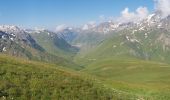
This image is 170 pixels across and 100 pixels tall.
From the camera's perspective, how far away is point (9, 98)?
33.7 m

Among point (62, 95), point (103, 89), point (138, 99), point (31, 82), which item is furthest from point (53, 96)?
point (138, 99)

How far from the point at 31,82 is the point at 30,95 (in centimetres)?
395

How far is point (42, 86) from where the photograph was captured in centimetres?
3934

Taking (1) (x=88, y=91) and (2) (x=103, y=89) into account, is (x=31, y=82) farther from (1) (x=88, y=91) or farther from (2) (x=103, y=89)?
(2) (x=103, y=89)

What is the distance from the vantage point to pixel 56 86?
133 feet

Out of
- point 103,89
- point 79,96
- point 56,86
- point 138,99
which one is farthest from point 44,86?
point 138,99

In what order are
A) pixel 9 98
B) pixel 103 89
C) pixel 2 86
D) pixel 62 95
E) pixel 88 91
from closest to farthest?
pixel 9 98 → pixel 2 86 → pixel 62 95 → pixel 88 91 → pixel 103 89

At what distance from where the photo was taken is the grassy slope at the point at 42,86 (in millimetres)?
36188

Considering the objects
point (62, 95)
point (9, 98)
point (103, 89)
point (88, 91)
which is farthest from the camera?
point (103, 89)

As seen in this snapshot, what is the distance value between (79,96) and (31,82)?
5905 mm

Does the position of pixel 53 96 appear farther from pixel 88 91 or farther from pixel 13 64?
pixel 13 64

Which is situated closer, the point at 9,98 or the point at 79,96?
the point at 9,98

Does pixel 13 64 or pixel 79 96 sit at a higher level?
pixel 13 64

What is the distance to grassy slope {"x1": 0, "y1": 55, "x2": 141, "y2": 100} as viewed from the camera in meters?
36.2
